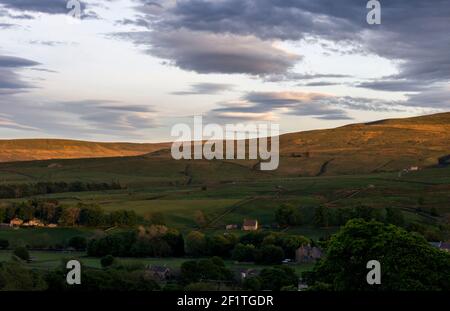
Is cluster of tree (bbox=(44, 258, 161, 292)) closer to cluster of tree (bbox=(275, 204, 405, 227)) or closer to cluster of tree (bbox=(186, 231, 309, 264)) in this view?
cluster of tree (bbox=(186, 231, 309, 264))

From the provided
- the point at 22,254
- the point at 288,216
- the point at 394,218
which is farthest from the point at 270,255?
the point at 288,216

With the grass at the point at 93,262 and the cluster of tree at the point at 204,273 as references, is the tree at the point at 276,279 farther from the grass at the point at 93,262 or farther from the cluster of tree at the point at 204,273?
the grass at the point at 93,262

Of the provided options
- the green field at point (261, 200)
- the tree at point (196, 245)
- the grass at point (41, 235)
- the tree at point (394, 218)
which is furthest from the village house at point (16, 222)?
the tree at point (394, 218)

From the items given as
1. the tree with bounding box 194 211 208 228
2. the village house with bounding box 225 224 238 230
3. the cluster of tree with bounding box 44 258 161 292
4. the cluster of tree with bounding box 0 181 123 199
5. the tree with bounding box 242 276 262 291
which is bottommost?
the tree with bounding box 242 276 262 291

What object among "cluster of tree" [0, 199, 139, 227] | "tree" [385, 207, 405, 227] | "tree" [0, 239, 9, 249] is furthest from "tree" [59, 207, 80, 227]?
"tree" [385, 207, 405, 227]

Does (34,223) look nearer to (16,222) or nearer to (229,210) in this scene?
(16,222)

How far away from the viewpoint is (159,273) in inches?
2694

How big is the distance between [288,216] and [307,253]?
113 ft

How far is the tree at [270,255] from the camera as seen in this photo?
83562mm

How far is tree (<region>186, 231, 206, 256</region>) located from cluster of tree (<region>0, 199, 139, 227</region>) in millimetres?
27984

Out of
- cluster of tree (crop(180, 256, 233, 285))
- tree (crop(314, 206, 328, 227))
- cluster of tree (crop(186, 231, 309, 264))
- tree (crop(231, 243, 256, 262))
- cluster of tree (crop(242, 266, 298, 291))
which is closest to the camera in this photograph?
cluster of tree (crop(242, 266, 298, 291))

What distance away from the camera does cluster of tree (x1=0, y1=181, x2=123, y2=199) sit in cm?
16920
